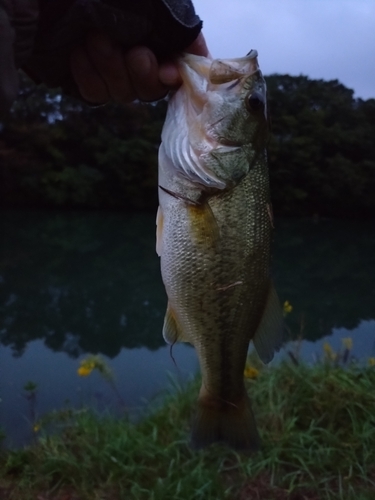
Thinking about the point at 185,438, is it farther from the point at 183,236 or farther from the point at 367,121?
the point at 367,121

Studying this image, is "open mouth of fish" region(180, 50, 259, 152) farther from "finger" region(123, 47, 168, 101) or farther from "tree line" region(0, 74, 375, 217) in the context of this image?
"tree line" region(0, 74, 375, 217)

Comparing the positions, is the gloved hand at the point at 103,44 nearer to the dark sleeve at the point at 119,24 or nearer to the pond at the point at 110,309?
the dark sleeve at the point at 119,24

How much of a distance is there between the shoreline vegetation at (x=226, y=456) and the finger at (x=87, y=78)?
6.56 feet

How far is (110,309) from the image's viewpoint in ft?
28.6

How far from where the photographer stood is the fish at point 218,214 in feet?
5.47

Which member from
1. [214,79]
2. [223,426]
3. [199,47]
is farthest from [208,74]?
[223,426]

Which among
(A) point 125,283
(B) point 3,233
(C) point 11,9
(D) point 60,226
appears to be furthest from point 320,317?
(D) point 60,226

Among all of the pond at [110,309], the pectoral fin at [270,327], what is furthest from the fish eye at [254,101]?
the pond at [110,309]

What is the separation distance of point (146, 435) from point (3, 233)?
46.8 feet

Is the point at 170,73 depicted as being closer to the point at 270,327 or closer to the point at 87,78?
the point at 87,78

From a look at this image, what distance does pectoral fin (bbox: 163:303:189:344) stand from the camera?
1.77m

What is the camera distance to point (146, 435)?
141 inches

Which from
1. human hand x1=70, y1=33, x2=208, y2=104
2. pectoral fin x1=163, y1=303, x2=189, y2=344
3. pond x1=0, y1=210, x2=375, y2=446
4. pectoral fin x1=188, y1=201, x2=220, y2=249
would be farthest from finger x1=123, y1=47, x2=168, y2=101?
pond x1=0, y1=210, x2=375, y2=446

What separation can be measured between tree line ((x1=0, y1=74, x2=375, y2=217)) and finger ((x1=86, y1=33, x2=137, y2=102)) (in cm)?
1959
